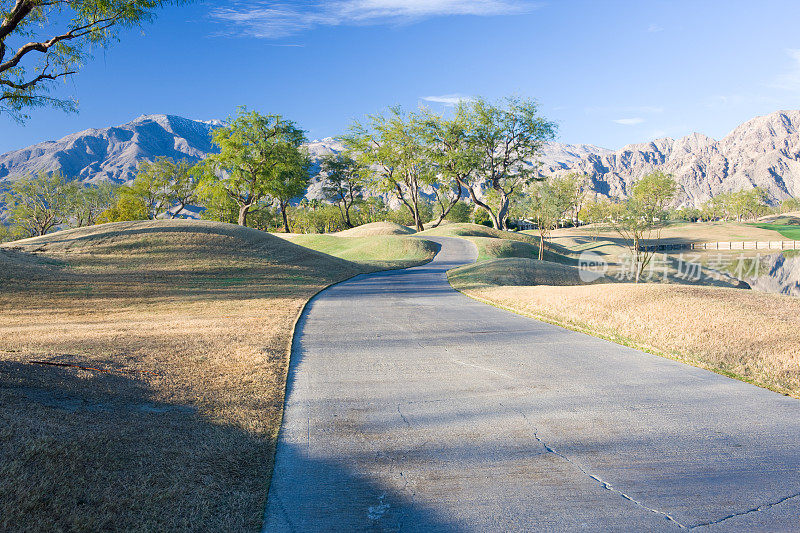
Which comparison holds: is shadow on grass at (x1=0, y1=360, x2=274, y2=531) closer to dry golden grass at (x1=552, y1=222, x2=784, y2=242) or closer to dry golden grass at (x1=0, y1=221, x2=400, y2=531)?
dry golden grass at (x1=0, y1=221, x2=400, y2=531)

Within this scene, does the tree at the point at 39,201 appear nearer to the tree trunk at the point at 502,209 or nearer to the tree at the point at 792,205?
the tree trunk at the point at 502,209

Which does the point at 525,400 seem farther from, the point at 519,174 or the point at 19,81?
the point at 519,174

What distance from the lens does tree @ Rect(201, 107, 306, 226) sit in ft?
142

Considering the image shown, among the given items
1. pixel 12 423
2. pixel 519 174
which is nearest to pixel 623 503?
pixel 12 423

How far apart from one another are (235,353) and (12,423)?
3.60 meters

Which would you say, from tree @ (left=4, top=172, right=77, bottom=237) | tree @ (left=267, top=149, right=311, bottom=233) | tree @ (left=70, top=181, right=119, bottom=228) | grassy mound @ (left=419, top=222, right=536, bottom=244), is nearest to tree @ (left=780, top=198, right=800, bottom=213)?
grassy mound @ (left=419, top=222, right=536, bottom=244)

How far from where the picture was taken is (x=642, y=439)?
408 centimetres

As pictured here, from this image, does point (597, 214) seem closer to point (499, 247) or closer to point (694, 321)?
point (499, 247)

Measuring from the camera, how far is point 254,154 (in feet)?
143

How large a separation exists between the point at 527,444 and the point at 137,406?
13.3 feet

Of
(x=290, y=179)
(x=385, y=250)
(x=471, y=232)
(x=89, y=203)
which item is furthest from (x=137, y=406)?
(x=89, y=203)

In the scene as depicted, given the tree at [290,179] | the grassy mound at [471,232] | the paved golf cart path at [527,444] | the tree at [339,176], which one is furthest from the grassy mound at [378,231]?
the paved golf cart path at [527,444]

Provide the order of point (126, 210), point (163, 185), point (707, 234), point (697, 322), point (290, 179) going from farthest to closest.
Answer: point (707, 234) → point (163, 185) → point (126, 210) → point (290, 179) → point (697, 322)

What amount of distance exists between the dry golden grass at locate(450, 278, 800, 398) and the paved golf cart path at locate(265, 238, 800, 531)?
1.77 feet
